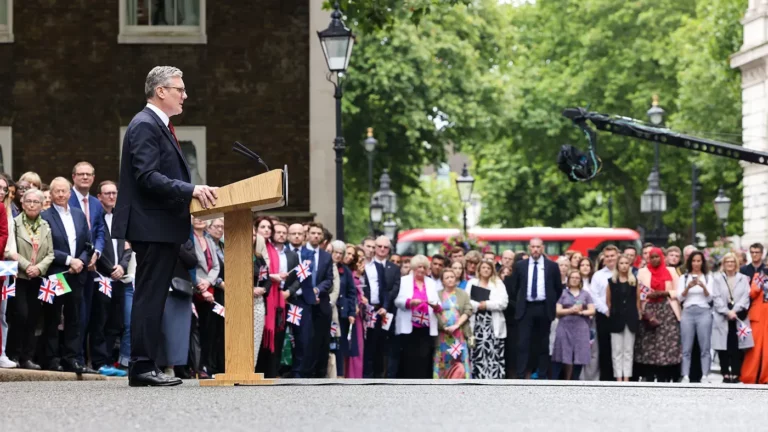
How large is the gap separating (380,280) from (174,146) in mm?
10893

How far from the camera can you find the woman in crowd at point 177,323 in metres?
15.3

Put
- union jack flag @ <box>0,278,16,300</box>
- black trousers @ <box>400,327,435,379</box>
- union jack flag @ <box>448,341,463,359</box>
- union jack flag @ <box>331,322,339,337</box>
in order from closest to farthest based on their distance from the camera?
union jack flag @ <box>0,278,16,300</box>, union jack flag @ <box>331,322,339,337</box>, union jack flag @ <box>448,341,463,359</box>, black trousers @ <box>400,327,435,379</box>

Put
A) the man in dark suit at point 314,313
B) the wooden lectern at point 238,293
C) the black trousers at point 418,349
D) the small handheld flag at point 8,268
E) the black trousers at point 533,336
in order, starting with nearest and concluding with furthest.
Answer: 1. the wooden lectern at point 238,293
2. the small handheld flag at point 8,268
3. the man in dark suit at point 314,313
4. the black trousers at point 418,349
5. the black trousers at point 533,336

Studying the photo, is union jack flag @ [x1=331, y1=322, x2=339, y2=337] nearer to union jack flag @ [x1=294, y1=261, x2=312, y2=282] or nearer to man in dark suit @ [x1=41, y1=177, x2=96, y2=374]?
union jack flag @ [x1=294, y1=261, x2=312, y2=282]

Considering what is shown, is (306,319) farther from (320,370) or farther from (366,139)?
(366,139)

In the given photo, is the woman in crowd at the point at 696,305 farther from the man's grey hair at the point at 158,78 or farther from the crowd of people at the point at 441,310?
the man's grey hair at the point at 158,78

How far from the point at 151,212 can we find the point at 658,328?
43.5ft

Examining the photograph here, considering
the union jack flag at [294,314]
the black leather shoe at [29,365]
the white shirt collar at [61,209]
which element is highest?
the white shirt collar at [61,209]

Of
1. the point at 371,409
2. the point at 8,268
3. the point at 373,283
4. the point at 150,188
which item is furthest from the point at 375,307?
the point at 371,409

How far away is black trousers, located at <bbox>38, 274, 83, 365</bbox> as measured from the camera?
590 inches

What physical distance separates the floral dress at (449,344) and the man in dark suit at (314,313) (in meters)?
2.18

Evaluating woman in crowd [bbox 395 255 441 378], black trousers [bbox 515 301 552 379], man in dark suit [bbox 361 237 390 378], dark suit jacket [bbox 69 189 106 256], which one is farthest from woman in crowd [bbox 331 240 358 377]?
dark suit jacket [bbox 69 189 106 256]

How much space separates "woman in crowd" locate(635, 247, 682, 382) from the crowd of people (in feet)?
0.06

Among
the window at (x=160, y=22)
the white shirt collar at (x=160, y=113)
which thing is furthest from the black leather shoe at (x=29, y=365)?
the window at (x=160, y=22)
